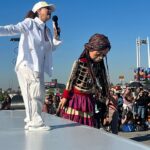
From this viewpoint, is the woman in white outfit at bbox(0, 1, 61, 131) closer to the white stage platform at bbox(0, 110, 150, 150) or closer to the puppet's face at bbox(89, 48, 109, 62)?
the white stage platform at bbox(0, 110, 150, 150)

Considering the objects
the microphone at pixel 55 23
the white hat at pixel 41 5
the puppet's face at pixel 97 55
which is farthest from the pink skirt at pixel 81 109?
the white hat at pixel 41 5

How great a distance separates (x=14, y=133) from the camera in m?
3.11

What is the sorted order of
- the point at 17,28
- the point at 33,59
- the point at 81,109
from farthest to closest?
the point at 81,109 < the point at 33,59 < the point at 17,28

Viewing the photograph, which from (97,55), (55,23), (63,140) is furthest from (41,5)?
(63,140)

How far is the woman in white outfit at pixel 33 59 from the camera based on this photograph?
361 centimetres

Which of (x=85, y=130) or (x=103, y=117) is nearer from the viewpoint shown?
(x=85, y=130)

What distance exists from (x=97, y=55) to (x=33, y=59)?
4.08 ft

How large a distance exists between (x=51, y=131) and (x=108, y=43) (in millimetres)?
1629

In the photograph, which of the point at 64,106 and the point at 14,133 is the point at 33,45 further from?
the point at 64,106

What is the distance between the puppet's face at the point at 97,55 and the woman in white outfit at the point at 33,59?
40.9 inches

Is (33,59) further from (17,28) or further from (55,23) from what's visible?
(55,23)

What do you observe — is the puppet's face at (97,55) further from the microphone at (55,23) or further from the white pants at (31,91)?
the white pants at (31,91)

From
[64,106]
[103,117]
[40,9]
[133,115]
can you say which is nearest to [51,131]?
[40,9]

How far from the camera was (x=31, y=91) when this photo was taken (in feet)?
→ 11.9
